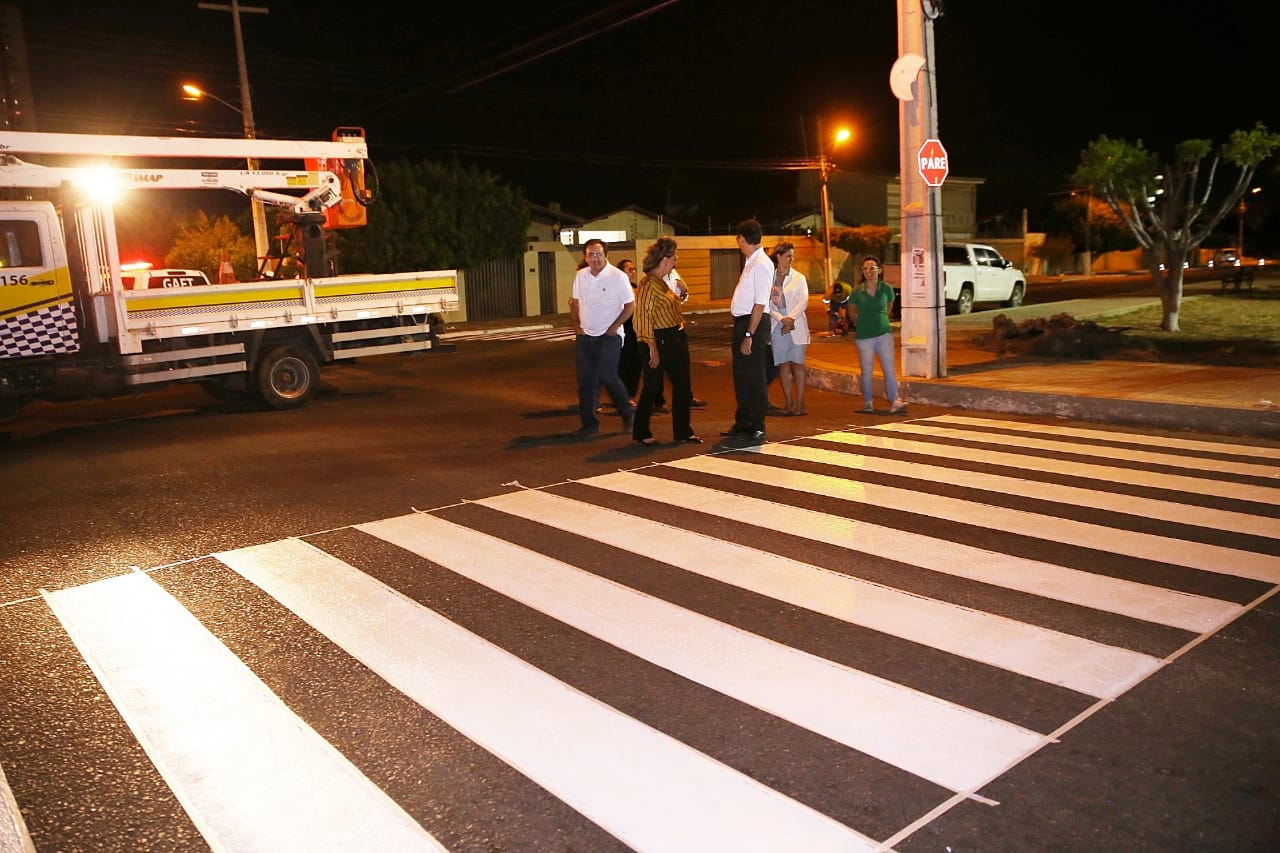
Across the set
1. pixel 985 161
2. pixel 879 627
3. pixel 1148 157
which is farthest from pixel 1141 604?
pixel 985 161

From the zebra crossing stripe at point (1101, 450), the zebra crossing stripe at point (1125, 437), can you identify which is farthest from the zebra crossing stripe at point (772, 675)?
the zebra crossing stripe at point (1125, 437)

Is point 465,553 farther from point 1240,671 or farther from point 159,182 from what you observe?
point 159,182

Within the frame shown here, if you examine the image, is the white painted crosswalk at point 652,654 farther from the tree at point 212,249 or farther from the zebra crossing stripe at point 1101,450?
the tree at point 212,249

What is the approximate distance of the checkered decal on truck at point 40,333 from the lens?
11.9 metres

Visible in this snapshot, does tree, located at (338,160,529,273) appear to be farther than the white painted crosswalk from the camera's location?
Yes

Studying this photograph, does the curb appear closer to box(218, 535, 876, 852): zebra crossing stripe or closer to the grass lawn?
the grass lawn

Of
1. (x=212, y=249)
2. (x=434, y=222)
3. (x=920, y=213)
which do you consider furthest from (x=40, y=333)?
(x=434, y=222)

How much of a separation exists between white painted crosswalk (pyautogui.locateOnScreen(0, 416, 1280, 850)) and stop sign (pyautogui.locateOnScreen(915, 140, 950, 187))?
578 centimetres

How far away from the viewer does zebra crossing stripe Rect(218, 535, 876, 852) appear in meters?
3.19

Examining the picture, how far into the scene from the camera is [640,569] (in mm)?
5742

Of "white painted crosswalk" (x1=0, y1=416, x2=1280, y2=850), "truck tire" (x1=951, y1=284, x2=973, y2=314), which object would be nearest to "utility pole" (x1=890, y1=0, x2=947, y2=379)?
"white painted crosswalk" (x1=0, y1=416, x2=1280, y2=850)

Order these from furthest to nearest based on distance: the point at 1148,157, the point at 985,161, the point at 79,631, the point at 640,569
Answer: the point at 985,161 < the point at 1148,157 < the point at 640,569 < the point at 79,631

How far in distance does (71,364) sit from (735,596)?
9987mm

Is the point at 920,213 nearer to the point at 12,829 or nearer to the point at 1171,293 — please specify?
the point at 1171,293
